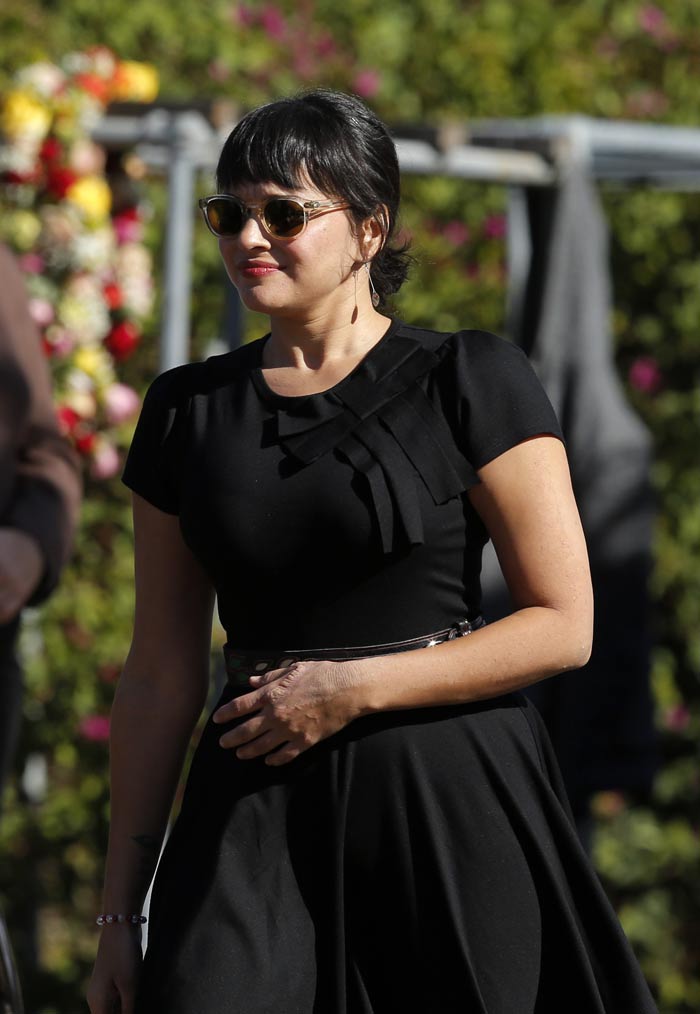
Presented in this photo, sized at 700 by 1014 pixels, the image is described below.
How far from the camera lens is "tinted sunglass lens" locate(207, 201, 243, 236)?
5.84ft

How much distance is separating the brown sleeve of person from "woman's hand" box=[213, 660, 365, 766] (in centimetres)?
124

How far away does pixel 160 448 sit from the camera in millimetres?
1895

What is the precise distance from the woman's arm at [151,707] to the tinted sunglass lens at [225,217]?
1.15ft

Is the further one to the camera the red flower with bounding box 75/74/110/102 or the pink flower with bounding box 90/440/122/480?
the pink flower with bounding box 90/440/122/480

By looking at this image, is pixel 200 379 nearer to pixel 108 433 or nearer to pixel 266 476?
pixel 266 476

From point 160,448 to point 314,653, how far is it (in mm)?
326

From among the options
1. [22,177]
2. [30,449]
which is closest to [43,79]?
[22,177]

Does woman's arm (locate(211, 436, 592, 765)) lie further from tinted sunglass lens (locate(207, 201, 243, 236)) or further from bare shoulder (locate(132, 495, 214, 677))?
tinted sunglass lens (locate(207, 201, 243, 236))

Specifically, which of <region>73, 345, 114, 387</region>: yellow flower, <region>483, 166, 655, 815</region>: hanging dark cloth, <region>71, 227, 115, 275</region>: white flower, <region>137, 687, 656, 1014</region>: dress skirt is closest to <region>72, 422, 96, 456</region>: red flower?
<region>73, 345, 114, 387</region>: yellow flower

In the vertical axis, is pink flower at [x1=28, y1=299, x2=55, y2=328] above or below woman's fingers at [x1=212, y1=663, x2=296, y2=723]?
above

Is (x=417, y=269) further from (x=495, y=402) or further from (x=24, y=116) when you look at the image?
(x=495, y=402)

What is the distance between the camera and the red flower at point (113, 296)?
3.99 metres

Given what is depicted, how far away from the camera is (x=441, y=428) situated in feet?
5.82

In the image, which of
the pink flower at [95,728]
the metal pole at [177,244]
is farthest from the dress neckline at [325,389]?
the pink flower at [95,728]
